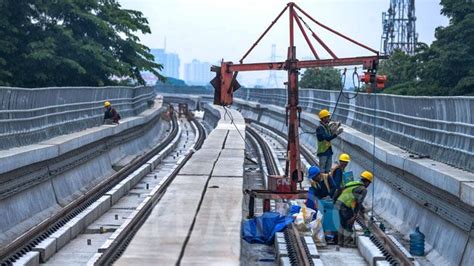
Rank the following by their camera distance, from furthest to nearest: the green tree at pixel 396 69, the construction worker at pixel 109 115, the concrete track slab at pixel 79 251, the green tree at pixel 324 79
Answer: the green tree at pixel 324 79 → the green tree at pixel 396 69 → the construction worker at pixel 109 115 → the concrete track slab at pixel 79 251

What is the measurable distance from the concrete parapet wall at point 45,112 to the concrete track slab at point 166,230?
3613 mm

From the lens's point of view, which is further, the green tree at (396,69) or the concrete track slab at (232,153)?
the green tree at (396,69)

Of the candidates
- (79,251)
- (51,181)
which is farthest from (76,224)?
(51,181)

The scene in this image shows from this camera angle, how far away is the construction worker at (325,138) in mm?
17828

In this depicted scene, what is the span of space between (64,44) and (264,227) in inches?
1007

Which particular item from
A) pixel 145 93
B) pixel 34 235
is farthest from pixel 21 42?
pixel 34 235

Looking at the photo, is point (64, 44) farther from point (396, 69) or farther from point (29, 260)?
point (29, 260)

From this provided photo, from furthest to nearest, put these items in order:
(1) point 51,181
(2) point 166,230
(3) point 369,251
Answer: (1) point 51,181
(3) point 369,251
(2) point 166,230

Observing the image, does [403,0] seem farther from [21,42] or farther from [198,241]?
[198,241]

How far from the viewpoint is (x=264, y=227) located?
15359 millimetres

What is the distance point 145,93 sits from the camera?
48.1 m

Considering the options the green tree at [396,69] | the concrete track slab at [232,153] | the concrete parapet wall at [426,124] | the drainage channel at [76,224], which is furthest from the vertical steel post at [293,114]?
the green tree at [396,69]

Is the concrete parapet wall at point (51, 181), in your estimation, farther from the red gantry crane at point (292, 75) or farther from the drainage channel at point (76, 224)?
the red gantry crane at point (292, 75)

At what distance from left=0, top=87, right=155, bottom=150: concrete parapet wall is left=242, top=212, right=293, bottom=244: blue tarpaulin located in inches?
192
